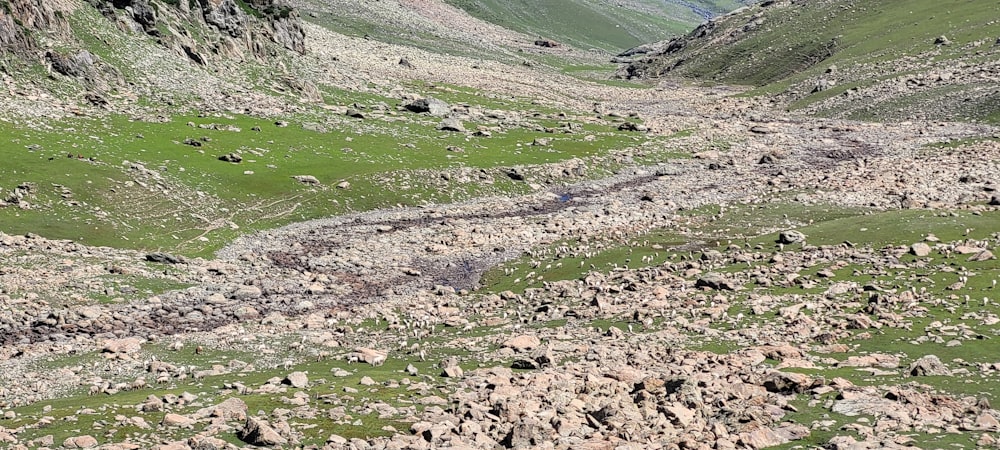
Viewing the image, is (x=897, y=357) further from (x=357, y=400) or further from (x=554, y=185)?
(x=554, y=185)

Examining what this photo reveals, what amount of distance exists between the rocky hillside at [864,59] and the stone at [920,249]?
2654 inches

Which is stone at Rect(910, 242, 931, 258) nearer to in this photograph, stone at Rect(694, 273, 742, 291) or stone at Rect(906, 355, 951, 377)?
stone at Rect(694, 273, 742, 291)

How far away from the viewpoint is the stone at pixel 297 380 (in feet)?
101

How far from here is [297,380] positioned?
102ft

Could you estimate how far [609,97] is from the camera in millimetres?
161875

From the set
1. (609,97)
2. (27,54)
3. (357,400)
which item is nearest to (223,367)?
(357,400)

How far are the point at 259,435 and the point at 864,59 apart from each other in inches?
5482

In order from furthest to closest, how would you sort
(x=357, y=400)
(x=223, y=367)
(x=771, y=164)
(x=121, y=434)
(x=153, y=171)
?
1. (x=771, y=164)
2. (x=153, y=171)
3. (x=223, y=367)
4. (x=357, y=400)
5. (x=121, y=434)

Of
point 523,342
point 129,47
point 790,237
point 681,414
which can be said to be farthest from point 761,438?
point 129,47

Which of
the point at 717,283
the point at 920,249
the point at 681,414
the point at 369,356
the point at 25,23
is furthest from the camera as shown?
the point at 25,23

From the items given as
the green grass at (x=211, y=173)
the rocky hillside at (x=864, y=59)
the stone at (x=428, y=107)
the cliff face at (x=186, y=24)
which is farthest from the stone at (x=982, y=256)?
the cliff face at (x=186, y=24)

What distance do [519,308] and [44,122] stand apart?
160 ft

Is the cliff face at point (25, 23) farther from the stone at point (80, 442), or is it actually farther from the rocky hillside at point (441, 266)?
the stone at point (80, 442)

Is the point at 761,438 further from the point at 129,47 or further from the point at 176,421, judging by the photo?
the point at 129,47
